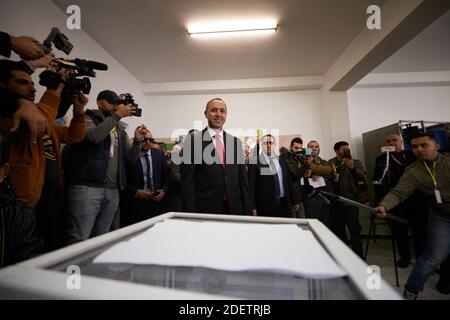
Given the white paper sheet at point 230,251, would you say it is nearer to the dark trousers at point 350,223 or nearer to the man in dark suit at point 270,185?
the man in dark suit at point 270,185

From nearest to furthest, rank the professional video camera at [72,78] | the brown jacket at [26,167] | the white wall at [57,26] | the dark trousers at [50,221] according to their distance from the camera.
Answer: the brown jacket at [26,167], the professional video camera at [72,78], the dark trousers at [50,221], the white wall at [57,26]

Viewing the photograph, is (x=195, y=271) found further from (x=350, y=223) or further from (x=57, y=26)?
(x=57, y=26)

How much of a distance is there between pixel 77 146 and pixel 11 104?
738 millimetres

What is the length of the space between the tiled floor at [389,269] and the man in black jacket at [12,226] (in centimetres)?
194

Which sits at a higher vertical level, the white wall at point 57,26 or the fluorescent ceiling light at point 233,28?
the fluorescent ceiling light at point 233,28

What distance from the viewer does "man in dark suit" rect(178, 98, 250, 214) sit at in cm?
149

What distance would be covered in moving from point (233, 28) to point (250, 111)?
179 cm

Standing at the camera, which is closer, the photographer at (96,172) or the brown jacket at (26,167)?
the brown jacket at (26,167)

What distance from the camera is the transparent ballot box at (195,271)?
0.91 ft

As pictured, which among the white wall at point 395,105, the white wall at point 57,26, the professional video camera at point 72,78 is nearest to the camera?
the professional video camera at point 72,78

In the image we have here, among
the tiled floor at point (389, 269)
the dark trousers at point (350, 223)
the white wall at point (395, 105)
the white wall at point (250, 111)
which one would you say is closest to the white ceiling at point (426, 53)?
the white wall at point (395, 105)

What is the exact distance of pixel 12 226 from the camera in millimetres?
845

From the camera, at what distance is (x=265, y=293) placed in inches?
13.5

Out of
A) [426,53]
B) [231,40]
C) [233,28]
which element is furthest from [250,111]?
[426,53]
